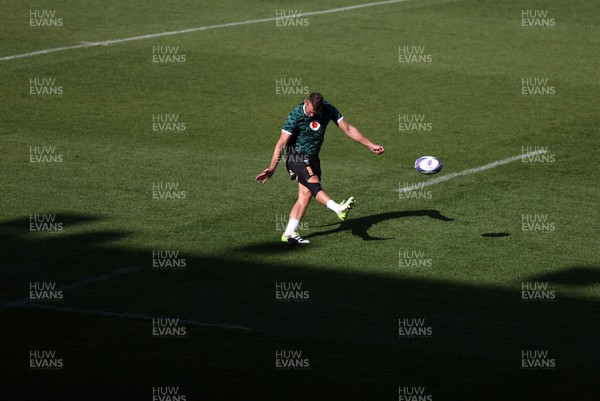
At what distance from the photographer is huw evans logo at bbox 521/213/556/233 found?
1862 cm

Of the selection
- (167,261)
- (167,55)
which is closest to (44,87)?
(167,55)

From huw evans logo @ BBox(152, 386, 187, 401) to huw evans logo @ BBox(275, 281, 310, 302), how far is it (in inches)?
135

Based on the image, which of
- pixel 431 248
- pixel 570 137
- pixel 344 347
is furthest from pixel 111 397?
pixel 570 137

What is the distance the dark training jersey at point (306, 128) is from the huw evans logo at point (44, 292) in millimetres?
4719

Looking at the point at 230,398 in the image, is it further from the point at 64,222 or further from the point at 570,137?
the point at 570,137

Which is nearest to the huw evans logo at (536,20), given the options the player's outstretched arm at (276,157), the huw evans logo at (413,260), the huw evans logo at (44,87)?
the huw evans logo at (44,87)

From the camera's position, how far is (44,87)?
95.9 ft

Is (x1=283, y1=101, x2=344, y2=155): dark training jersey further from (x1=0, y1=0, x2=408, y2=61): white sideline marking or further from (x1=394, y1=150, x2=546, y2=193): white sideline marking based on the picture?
(x1=0, y1=0, x2=408, y2=61): white sideline marking

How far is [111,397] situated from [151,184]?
1002cm

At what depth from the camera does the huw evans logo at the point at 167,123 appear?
25.7 meters

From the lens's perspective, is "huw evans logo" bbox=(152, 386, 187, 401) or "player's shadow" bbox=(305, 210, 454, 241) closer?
"huw evans logo" bbox=(152, 386, 187, 401)

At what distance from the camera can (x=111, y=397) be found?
11445 millimetres

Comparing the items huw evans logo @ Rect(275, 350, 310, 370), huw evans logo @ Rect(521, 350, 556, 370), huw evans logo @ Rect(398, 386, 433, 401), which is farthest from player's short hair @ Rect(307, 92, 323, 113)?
huw evans logo @ Rect(398, 386, 433, 401)

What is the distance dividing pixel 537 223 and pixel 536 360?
6.60 metres
